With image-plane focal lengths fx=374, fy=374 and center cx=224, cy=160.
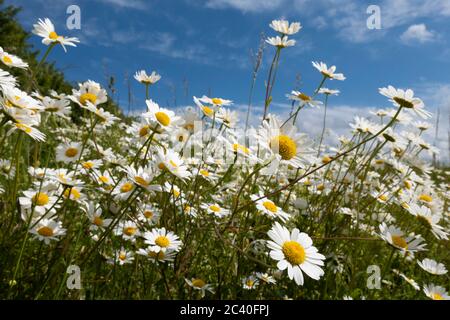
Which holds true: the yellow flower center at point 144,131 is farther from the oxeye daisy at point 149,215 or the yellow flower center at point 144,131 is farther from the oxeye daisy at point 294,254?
the oxeye daisy at point 294,254

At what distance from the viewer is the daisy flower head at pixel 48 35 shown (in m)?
1.81

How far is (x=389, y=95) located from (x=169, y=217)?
122cm

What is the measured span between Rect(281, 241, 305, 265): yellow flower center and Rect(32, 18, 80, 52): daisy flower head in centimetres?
139

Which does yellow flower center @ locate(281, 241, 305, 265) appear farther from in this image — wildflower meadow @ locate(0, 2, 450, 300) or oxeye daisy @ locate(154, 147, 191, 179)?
oxeye daisy @ locate(154, 147, 191, 179)

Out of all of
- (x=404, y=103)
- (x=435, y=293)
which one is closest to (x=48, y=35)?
(x=404, y=103)

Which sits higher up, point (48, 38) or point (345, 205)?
point (48, 38)

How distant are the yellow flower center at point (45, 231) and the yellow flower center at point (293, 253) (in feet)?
2.96

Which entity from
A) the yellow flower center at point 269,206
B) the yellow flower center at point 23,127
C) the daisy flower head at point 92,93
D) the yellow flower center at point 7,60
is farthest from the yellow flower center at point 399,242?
the yellow flower center at point 7,60

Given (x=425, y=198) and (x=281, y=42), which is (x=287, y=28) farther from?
(x=425, y=198)

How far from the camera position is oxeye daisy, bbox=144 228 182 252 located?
155 cm

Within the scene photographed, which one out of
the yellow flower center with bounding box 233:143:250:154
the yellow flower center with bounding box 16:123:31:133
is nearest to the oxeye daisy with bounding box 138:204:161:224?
the yellow flower center with bounding box 233:143:250:154
